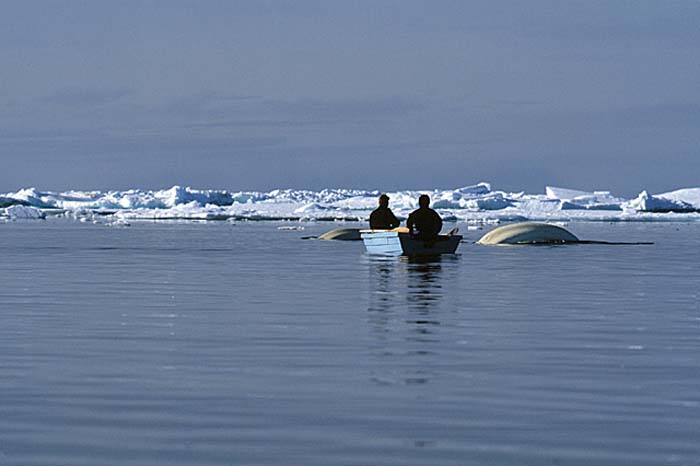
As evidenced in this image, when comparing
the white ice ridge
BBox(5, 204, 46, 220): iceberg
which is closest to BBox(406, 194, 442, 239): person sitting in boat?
the white ice ridge

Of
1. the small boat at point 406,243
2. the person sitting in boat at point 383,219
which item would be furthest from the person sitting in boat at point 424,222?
the person sitting in boat at point 383,219

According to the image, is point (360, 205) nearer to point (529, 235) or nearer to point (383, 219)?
point (529, 235)

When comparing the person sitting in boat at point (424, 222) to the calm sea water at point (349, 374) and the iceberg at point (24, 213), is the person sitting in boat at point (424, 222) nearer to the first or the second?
the calm sea water at point (349, 374)

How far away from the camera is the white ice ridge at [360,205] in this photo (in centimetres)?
11838

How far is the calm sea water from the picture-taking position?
25.7 feet

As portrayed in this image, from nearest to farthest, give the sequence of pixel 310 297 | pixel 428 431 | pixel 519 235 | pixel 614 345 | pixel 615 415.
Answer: pixel 428 431
pixel 615 415
pixel 614 345
pixel 310 297
pixel 519 235

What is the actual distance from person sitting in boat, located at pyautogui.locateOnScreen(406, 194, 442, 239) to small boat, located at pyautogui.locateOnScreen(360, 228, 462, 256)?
167 mm

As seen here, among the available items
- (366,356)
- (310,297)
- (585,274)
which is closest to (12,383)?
(366,356)

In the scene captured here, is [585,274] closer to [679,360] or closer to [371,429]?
[679,360]

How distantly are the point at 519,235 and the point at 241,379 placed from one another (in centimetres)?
3805

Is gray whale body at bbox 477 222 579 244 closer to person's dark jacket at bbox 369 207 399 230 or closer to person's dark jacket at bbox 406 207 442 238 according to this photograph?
person's dark jacket at bbox 369 207 399 230

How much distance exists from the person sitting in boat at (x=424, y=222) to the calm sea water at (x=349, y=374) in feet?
33.2

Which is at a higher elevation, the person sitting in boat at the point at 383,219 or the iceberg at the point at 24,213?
the iceberg at the point at 24,213

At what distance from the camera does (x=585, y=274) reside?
27812 millimetres
